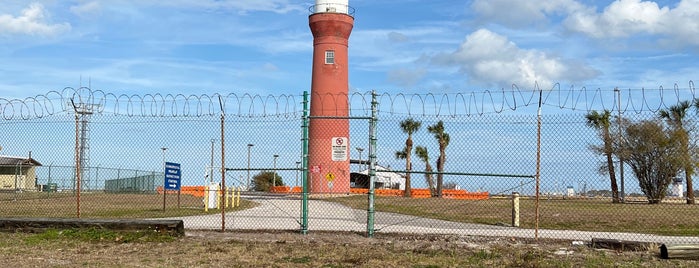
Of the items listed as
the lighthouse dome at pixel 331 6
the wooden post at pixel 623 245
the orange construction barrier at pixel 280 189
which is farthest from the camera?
the orange construction barrier at pixel 280 189

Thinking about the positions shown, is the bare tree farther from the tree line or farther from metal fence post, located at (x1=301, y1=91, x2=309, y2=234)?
metal fence post, located at (x1=301, y1=91, x2=309, y2=234)

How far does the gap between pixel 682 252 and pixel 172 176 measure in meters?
18.6

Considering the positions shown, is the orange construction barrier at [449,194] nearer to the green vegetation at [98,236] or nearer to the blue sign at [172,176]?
the blue sign at [172,176]

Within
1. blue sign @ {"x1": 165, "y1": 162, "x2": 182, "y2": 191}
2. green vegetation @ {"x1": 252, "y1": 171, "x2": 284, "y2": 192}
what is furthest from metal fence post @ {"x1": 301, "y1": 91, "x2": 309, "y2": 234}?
green vegetation @ {"x1": 252, "y1": 171, "x2": 284, "y2": 192}

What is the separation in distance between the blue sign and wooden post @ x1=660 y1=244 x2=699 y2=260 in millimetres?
17778

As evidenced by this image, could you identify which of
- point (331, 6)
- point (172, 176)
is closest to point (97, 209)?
point (172, 176)

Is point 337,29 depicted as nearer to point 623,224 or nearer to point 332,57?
point 332,57

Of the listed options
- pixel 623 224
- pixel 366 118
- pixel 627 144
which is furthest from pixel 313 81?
pixel 366 118

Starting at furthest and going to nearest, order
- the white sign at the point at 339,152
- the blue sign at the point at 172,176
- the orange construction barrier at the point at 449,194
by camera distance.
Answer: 1. the orange construction barrier at the point at 449,194
2. the blue sign at the point at 172,176
3. the white sign at the point at 339,152

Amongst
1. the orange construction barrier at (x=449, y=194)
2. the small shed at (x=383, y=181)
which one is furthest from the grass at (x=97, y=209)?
the small shed at (x=383, y=181)

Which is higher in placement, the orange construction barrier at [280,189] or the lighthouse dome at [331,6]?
the lighthouse dome at [331,6]

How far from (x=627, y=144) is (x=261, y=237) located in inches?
1745

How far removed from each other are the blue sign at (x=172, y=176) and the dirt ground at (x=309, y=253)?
37.9 feet

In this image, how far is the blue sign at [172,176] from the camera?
26.0 metres
